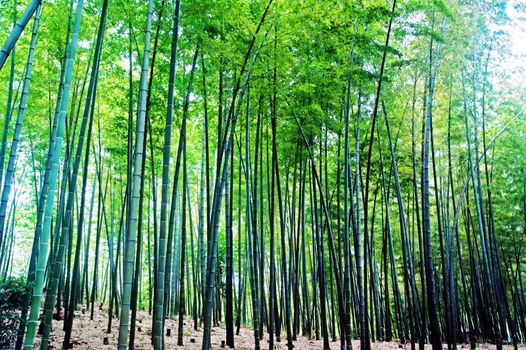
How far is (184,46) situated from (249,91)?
119 cm

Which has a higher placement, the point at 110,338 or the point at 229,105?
the point at 229,105

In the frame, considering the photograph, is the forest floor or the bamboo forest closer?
the bamboo forest

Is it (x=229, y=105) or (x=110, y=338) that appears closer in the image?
(x=110, y=338)

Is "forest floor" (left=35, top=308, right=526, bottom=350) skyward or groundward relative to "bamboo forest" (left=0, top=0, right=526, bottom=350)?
groundward

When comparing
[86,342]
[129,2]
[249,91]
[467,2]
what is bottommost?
[86,342]

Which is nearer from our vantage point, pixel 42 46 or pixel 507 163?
pixel 42 46

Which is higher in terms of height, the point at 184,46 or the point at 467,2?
the point at 467,2

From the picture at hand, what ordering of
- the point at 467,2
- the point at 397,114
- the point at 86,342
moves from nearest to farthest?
1. the point at 86,342
2. the point at 467,2
3. the point at 397,114

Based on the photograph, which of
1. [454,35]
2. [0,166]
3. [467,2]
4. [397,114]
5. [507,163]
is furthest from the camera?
[507,163]

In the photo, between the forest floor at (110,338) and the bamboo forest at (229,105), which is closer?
the bamboo forest at (229,105)

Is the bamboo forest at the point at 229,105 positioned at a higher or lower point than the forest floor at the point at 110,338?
higher

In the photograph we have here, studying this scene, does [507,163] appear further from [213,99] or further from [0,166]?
[0,166]

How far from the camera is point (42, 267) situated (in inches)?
110

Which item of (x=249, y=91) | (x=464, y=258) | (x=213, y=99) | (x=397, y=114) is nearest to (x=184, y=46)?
(x=249, y=91)
